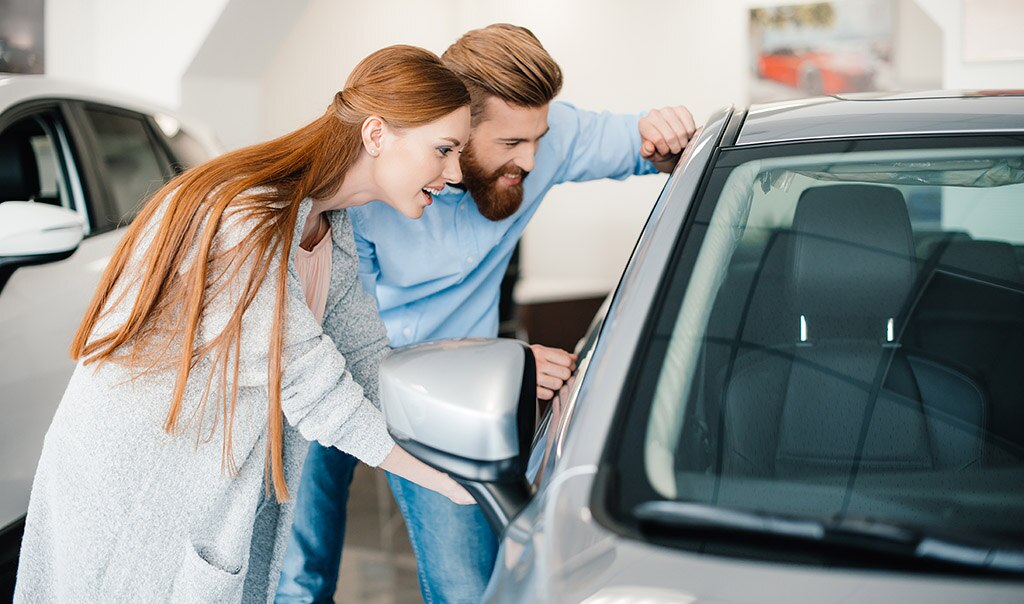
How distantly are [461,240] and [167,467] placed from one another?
0.75 m

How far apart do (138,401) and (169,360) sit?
0.08 meters

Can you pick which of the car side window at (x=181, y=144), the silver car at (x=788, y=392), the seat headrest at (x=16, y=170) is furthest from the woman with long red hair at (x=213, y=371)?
the car side window at (x=181, y=144)

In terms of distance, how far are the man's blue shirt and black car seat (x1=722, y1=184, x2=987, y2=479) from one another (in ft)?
2.59

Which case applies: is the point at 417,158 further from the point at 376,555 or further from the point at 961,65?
the point at 961,65

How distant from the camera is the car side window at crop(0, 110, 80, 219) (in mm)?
2105

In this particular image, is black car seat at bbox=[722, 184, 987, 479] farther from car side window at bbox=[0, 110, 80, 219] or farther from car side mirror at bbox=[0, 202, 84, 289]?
car side window at bbox=[0, 110, 80, 219]

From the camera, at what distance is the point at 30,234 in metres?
1.83

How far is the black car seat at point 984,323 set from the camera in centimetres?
100

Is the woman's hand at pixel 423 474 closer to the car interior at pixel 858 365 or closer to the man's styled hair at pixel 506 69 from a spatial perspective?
the car interior at pixel 858 365

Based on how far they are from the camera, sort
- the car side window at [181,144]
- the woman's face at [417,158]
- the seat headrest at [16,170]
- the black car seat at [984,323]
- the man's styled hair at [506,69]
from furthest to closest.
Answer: the car side window at [181,144] < the seat headrest at [16,170] < the man's styled hair at [506,69] < the woman's face at [417,158] < the black car seat at [984,323]

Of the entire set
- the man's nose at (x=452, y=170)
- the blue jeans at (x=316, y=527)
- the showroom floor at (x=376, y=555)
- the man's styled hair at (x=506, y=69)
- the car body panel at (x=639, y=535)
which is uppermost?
the man's styled hair at (x=506, y=69)

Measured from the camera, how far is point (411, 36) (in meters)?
6.43

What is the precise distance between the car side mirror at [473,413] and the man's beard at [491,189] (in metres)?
0.78

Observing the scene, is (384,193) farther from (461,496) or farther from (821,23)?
(821,23)
